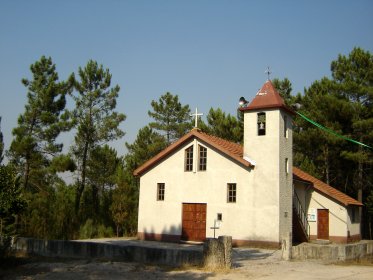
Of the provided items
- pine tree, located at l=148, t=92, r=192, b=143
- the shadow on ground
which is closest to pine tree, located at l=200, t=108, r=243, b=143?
pine tree, located at l=148, t=92, r=192, b=143

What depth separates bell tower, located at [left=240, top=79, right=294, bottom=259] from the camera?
23.5 m

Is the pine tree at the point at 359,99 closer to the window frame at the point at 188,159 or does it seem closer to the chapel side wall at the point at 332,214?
the chapel side wall at the point at 332,214

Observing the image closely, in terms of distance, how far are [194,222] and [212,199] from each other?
174 cm

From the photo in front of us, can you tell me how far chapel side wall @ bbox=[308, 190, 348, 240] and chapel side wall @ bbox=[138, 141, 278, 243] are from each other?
307 inches

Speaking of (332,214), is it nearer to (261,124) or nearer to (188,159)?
(261,124)

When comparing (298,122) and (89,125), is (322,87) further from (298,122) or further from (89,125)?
(89,125)

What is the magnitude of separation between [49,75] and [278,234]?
1861 cm

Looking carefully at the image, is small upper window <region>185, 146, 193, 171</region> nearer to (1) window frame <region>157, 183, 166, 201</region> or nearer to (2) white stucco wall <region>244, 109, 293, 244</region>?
(1) window frame <region>157, 183, 166, 201</region>

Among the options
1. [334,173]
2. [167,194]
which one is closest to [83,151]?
[167,194]

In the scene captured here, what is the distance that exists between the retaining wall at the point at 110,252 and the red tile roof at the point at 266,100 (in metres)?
10.6

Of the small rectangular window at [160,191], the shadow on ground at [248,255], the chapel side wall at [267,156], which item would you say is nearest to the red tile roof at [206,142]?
the chapel side wall at [267,156]

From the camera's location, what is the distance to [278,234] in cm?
2314

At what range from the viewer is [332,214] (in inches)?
1161

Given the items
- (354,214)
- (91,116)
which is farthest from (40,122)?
(354,214)
